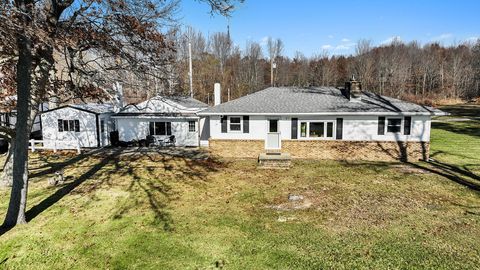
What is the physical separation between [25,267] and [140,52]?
8.12 meters

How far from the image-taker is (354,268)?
273 inches

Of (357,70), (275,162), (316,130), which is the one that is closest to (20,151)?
(275,162)

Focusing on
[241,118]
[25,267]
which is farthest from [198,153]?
[25,267]

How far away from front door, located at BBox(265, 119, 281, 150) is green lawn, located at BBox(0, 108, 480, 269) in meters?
2.82

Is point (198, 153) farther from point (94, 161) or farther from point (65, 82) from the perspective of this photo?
point (65, 82)

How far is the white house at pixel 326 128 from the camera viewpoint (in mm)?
17734

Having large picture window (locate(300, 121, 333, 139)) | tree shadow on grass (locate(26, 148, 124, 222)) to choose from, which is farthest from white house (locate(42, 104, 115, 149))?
large picture window (locate(300, 121, 333, 139))

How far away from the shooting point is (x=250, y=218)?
32.1 ft

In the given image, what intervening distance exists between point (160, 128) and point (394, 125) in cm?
1585

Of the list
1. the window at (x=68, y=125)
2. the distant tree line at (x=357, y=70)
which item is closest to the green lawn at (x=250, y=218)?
the window at (x=68, y=125)

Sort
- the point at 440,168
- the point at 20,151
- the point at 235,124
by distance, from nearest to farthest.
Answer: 1. the point at 20,151
2. the point at 440,168
3. the point at 235,124

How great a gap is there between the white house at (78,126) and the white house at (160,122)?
107 centimetres

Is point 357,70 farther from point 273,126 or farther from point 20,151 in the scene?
point 20,151

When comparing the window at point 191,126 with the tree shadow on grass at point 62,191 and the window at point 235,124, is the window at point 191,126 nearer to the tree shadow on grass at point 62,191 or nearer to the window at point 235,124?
the window at point 235,124
